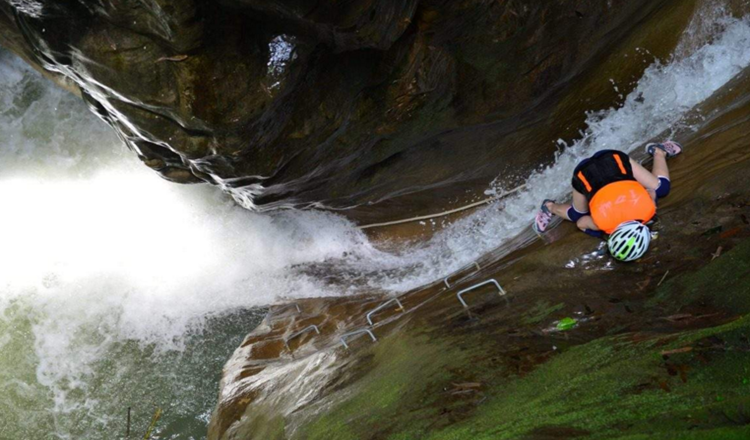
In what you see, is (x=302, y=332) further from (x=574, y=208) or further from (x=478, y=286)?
(x=574, y=208)

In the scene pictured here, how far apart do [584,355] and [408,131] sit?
2.34 m

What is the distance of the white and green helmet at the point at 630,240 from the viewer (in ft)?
12.7

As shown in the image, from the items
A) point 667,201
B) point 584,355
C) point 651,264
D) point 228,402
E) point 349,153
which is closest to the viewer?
point 584,355

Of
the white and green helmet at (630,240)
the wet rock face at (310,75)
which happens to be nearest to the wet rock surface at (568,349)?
the white and green helmet at (630,240)

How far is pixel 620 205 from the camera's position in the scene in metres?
4.11

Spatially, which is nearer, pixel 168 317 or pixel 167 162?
pixel 167 162

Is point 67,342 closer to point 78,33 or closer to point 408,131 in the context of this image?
point 78,33

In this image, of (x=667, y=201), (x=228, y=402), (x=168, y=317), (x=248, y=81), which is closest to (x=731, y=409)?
(x=667, y=201)

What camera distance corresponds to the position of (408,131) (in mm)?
4633

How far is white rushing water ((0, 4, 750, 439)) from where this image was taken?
18.0 ft

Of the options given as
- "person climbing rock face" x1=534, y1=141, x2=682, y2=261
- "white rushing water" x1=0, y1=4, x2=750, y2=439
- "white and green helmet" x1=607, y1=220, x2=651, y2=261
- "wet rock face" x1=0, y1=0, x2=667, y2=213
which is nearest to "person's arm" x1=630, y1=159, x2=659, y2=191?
"person climbing rock face" x1=534, y1=141, x2=682, y2=261

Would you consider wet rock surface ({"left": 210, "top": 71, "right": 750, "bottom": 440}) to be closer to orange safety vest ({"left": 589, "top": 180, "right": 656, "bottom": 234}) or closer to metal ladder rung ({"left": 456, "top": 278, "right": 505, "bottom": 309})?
metal ladder rung ({"left": 456, "top": 278, "right": 505, "bottom": 309})

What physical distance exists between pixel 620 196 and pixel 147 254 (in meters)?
5.67

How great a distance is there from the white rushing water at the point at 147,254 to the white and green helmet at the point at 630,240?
1.55m
